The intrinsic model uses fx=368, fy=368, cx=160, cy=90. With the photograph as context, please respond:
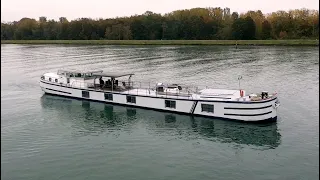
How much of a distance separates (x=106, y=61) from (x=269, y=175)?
88312 mm

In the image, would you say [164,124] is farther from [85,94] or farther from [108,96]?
[85,94]

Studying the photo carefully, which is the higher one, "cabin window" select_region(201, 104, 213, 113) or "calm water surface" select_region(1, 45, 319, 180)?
"cabin window" select_region(201, 104, 213, 113)

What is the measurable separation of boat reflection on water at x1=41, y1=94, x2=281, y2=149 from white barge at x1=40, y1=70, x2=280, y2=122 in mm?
952

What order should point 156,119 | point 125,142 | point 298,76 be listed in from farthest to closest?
point 298,76 < point 156,119 < point 125,142

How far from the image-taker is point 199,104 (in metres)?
46.8

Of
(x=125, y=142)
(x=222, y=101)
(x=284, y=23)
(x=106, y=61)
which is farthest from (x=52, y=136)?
(x=284, y=23)

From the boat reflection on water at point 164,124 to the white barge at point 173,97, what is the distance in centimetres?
95

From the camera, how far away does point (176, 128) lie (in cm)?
4344

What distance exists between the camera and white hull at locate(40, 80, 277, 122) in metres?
43.1

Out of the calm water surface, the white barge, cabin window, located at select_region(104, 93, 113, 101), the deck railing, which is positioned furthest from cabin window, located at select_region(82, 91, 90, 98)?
cabin window, located at select_region(104, 93, 113, 101)

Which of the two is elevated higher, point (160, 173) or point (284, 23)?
point (284, 23)

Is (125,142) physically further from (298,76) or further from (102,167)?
(298,76)

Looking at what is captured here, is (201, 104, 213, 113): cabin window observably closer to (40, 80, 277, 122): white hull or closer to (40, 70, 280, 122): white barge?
(40, 70, 280, 122): white barge

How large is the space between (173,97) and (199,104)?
3956 mm
